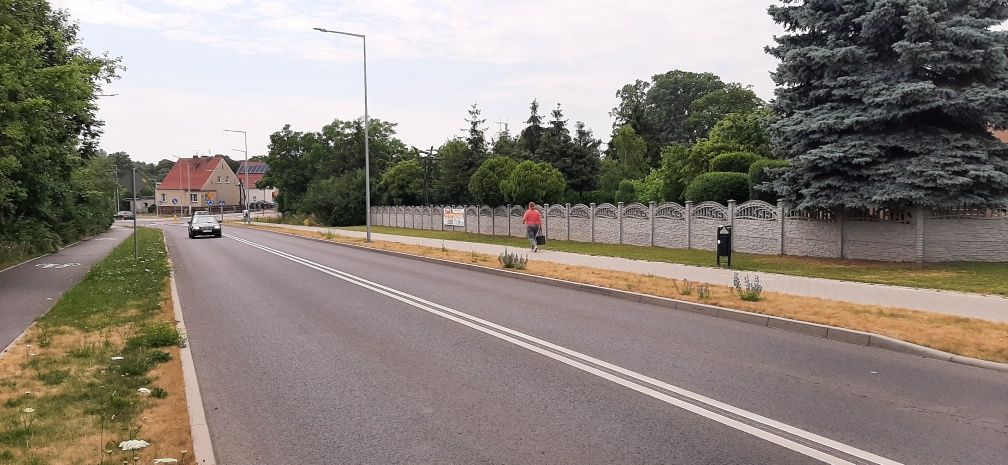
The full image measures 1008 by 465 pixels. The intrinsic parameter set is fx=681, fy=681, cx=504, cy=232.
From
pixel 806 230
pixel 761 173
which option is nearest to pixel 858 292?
pixel 806 230

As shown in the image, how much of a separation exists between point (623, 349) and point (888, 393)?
2.69 metres

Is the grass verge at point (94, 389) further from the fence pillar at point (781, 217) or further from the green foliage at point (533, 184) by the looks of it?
the green foliage at point (533, 184)

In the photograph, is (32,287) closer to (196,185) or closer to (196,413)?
(196,413)

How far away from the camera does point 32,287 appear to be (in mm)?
14305

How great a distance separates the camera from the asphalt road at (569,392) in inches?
180

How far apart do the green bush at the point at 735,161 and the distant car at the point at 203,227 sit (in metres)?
28.3

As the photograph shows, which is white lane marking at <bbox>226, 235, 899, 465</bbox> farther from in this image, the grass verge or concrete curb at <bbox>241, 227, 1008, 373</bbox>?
the grass verge

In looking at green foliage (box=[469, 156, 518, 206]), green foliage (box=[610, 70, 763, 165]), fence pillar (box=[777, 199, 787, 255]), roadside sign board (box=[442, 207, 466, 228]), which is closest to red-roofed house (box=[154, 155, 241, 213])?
green foliage (box=[610, 70, 763, 165])

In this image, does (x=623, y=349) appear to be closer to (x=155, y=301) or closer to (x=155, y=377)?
(x=155, y=377)

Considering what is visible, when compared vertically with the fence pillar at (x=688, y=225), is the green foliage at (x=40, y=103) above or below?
above

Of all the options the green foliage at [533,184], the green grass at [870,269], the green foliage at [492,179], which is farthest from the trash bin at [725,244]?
the green foliage at [492,179]

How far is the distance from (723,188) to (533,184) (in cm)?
1074

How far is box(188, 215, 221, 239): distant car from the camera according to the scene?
3888cm

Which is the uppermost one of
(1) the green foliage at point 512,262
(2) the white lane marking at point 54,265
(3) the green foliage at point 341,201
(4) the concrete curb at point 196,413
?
(3) the green foliage at point 341,201
